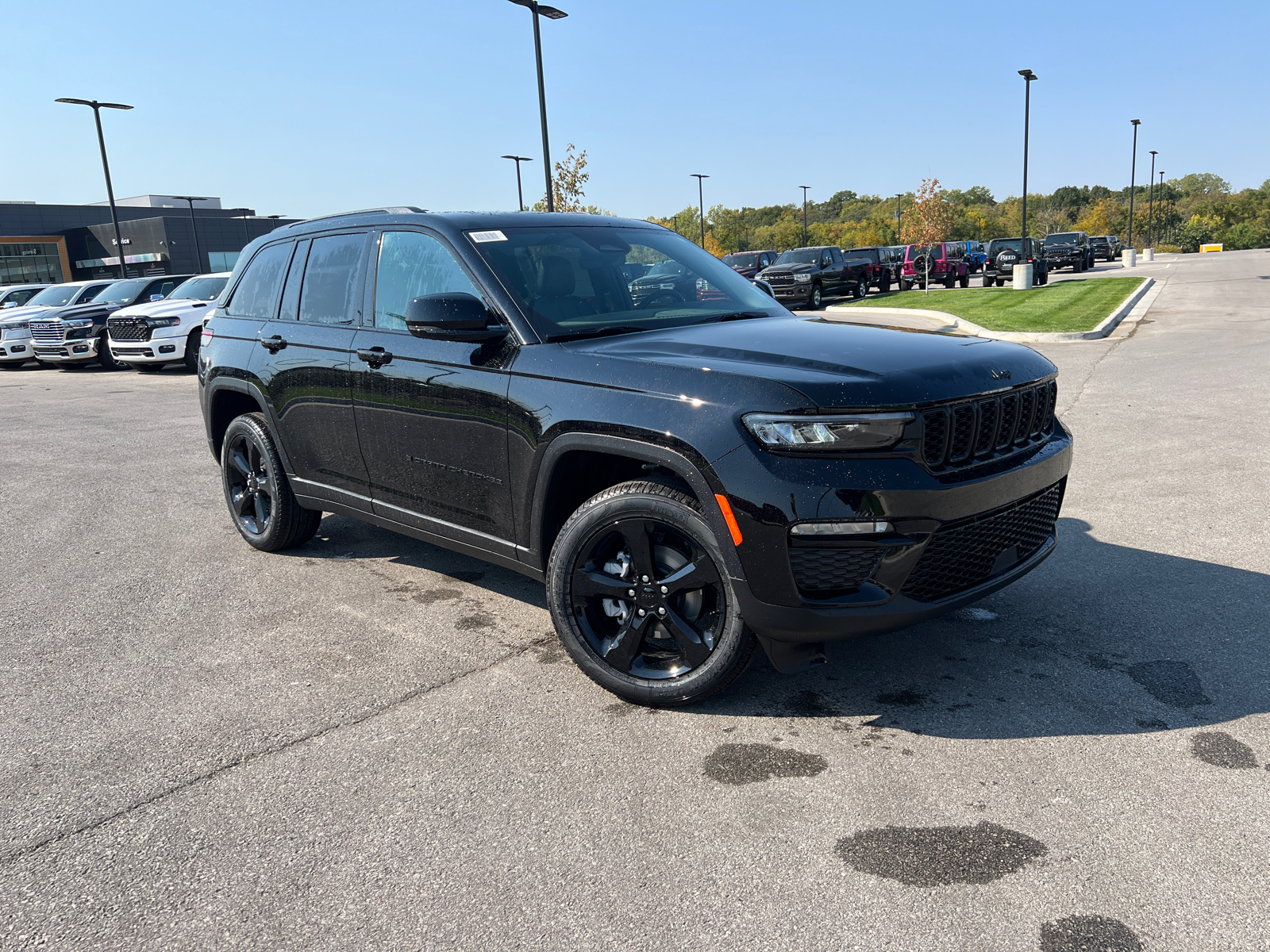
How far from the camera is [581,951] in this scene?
88.6 inches

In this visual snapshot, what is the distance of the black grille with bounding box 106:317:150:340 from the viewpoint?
18047mm

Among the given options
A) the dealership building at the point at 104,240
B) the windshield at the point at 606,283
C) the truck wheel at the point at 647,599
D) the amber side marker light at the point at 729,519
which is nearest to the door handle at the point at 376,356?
the windshield at the point at 606,283

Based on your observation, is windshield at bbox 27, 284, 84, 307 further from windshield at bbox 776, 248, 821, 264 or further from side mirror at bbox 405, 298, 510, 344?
side mirror at bbox 405, 298, 510, 344

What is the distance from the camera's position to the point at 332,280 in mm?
4785

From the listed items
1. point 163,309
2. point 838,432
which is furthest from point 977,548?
point 163,309

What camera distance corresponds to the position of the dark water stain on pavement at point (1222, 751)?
2971mm

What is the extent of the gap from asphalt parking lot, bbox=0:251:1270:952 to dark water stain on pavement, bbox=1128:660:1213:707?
0.8 inches

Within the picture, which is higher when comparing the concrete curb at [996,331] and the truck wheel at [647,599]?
the truck wheel at [647,599]

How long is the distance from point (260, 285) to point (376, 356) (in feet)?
5.01

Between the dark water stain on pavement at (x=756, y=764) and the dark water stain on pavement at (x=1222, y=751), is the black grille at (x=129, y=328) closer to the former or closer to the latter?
the dark water stain on pavement at (x=756, y=764)

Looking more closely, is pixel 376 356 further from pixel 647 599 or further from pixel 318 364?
pixel 647 599

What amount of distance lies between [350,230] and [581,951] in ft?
11.9

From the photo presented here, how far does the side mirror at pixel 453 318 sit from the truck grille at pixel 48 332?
20.4 metres

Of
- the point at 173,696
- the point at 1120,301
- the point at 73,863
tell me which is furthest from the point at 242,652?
the point at 1120,301
